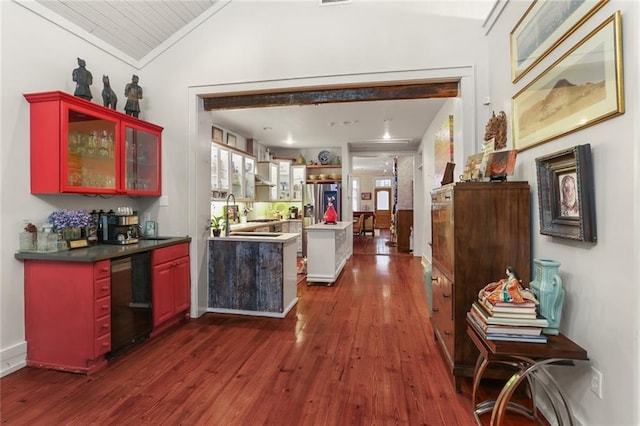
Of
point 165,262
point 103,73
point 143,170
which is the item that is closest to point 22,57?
point 103,73

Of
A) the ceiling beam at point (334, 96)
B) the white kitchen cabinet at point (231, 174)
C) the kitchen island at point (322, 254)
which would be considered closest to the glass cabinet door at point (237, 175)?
the white kitchen cabinet at point (231, 174)

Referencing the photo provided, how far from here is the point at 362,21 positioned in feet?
9.59

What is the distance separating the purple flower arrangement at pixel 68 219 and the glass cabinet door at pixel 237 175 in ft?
9.56

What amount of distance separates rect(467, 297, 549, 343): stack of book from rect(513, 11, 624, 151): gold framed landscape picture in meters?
0.95

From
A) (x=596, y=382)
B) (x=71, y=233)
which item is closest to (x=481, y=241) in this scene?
(x=596, y=382)

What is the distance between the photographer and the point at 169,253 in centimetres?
299

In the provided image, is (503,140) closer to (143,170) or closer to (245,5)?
(245,5)

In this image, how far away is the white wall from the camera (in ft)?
3.94

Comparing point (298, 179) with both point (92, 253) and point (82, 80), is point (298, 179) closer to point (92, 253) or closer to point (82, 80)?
point (82, 80)

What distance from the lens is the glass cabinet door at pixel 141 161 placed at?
293 cm

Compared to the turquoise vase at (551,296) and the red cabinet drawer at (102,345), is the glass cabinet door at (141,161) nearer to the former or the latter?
the red cabinet drawer at (102,345)

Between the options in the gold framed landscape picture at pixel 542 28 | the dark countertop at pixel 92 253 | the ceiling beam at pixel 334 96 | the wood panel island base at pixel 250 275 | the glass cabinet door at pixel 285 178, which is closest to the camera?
the gold framed landscape picture at pixel 542 28

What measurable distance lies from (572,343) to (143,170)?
370 centimetres

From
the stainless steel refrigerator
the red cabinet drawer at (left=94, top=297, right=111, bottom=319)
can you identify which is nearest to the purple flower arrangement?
the red cabinet drawer at (left=94, top=297, right=111, bottom=319)
